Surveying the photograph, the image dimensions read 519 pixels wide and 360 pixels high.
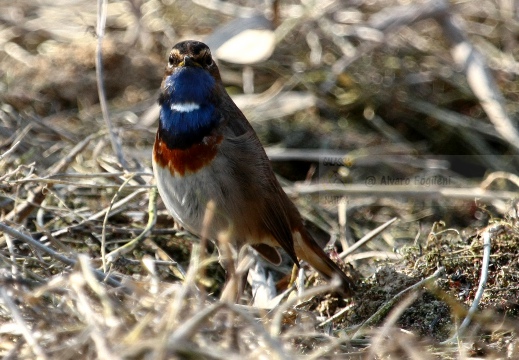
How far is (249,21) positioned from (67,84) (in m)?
1.66

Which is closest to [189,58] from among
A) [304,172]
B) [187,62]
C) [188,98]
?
[187,62]

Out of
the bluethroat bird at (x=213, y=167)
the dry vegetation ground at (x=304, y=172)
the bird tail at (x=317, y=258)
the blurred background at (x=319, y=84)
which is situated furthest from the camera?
the blurred background at (x=319, y=84)

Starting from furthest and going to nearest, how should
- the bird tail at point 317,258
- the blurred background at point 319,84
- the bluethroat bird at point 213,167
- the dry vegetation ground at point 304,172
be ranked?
the blurred background at point 319,84 < the bird tail at point 317,258 < the bluethroat bird at point 213,167 < the dry vegetation ground at point 304,172

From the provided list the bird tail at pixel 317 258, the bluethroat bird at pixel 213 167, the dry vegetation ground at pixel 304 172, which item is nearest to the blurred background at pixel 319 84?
the dry vegetation ground at pixel 304 172

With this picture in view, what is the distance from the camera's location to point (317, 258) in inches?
188

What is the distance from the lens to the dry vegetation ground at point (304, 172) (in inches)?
131

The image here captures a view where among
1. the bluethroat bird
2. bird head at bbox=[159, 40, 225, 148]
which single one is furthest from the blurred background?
bird head at bbox=[159, 40, 225, 148]

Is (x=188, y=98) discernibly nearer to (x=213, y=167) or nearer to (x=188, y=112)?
(x=188, y=112)

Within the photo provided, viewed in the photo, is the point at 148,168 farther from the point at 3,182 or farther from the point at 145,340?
the point at 145,340

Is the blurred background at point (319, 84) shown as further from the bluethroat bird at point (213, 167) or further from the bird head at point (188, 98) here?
the bird head at point (188, 98)

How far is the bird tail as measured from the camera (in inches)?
179

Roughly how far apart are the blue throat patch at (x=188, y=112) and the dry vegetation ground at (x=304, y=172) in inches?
21.0

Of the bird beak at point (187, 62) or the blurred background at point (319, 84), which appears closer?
the bird beak at point (187, 62)

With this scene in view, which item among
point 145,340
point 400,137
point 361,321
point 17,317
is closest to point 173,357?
point 145,340
